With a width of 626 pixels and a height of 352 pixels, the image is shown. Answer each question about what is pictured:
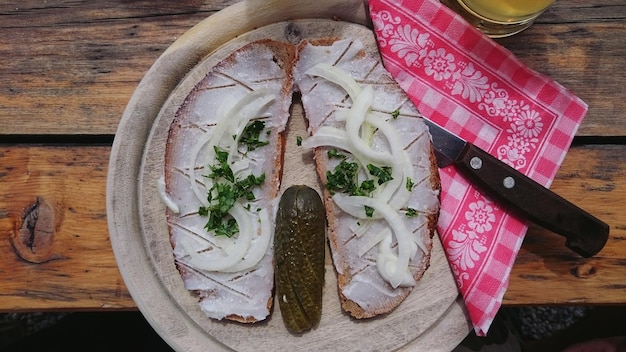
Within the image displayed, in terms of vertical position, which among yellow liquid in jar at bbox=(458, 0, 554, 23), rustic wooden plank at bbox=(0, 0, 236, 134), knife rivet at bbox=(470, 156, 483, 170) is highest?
rustic wooden plank at bbox=(0, 0, 236, 134)

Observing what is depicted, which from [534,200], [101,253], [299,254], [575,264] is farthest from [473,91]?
[101,253]

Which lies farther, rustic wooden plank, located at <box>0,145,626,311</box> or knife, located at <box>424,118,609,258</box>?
rustic wooden plank, located at <box>0,145,626,311</box>

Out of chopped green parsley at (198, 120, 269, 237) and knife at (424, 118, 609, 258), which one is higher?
chopped green parsley at (198, 120, 269, 237)

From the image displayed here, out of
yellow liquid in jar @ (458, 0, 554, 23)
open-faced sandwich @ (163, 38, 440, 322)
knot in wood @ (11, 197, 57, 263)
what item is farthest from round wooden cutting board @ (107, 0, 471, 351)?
yellow liquid in jar @ (458, 0, 554, 23)

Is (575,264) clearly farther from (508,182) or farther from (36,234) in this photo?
(36,234)

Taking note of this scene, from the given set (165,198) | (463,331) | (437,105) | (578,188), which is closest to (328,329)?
(463,331)

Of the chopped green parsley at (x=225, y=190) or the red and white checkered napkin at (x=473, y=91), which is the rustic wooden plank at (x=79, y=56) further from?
the red and white checkered napkin at (x=473, y=91)

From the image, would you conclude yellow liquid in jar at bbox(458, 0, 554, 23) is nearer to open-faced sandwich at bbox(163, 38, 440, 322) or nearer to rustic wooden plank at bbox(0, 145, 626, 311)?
open-faced sandwich at bbox(163, 38, 440, 322)
